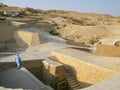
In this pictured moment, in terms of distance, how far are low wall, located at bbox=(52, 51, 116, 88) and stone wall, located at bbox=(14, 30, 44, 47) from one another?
4842mm

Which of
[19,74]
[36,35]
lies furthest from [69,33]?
[19,74]

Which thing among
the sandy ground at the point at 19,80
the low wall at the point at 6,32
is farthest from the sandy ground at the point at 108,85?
the low wall at the point at 6,32

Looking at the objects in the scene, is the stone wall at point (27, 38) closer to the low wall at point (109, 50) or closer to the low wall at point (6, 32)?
the low wall at point (6, 32)

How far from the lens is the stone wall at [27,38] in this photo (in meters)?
15.7

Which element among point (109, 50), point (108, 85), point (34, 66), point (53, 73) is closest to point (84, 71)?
point (53, 73)

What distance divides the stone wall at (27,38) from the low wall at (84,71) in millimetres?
4842

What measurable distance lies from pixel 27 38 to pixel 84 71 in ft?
23.2

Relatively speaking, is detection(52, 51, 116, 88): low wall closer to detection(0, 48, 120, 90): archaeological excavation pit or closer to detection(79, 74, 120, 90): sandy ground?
detection(0, 48, 120, 90): archaeological excavation pit

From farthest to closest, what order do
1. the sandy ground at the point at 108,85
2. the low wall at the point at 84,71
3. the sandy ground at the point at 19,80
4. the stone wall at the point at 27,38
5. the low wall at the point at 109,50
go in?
1. the stone wall at the point at 27,38
2. the low wall at the point at 109,50
3. the low wall at the point at 84,71
4. the sandy ground at the point at 19,80
5. the sandy ground at the point at 108,85

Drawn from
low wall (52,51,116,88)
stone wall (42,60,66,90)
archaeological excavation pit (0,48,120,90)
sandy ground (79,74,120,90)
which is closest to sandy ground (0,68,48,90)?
archaeological excavation pit (0,48,120,90)

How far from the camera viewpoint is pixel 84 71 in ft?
32.3

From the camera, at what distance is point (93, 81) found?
9.48 metres

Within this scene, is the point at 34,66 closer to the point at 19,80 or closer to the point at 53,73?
the point at 53,73

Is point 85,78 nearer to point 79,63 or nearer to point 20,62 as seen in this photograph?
point 79,63
